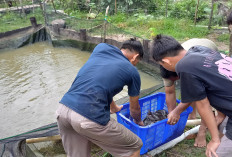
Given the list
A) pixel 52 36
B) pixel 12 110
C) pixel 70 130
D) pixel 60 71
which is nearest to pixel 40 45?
pixel 52 36

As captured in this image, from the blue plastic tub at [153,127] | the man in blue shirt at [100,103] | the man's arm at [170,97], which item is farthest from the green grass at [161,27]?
the man in blue shirt at [100,103]

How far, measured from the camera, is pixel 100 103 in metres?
1.50

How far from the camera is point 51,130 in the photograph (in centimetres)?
229

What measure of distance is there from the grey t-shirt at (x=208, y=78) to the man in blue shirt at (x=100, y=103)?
0.47m

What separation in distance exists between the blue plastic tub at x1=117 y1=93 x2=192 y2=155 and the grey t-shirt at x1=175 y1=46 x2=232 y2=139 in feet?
2.29

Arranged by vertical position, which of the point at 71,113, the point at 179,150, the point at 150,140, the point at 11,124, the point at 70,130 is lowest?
the point at 11,124

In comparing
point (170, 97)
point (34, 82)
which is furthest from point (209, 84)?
point (34, 82)

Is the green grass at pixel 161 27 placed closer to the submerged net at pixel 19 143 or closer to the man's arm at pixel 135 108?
the man's arm at pixel 135 108

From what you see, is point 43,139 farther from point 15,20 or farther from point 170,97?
point 15,20

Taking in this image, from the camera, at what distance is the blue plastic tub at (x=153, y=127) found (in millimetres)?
1937

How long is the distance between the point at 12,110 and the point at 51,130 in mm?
2419

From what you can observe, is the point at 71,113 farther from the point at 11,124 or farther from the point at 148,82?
the point at 148,82

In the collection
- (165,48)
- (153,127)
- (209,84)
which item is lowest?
(153,127)

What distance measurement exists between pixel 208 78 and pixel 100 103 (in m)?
0.78
